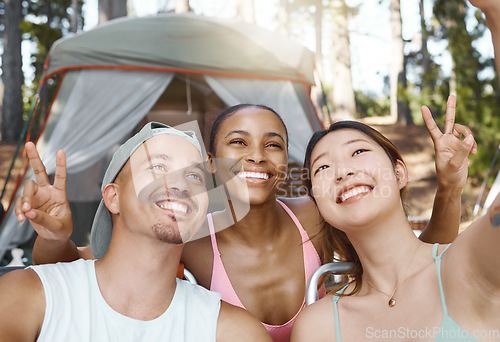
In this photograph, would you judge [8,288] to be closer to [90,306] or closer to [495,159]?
[90,306]

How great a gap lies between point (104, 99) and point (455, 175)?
153 inches

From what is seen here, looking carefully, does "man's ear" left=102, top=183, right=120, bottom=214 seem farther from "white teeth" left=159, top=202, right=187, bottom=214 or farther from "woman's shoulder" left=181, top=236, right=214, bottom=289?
"woman's shoulder" left=181, top=236, right=214, bottom=289

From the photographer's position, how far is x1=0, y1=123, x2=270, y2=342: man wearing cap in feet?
4.24

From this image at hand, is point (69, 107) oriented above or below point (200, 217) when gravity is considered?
below

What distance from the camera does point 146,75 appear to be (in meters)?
4.80

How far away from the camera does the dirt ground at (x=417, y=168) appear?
7.93 metres

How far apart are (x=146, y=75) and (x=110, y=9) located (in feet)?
9.84

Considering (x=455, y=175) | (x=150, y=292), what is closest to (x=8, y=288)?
(x=150, y=292)

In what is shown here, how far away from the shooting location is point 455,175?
155cm

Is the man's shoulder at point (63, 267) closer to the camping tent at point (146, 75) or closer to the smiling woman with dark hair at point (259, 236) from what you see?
the smiling woman with dark hair at point (259, 236)

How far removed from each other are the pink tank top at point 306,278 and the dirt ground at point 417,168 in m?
5.50

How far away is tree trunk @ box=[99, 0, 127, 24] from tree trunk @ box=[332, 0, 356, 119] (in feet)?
23.1

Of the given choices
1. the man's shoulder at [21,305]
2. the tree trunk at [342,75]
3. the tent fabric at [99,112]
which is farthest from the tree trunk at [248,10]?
the man's shoulder at [21,305]

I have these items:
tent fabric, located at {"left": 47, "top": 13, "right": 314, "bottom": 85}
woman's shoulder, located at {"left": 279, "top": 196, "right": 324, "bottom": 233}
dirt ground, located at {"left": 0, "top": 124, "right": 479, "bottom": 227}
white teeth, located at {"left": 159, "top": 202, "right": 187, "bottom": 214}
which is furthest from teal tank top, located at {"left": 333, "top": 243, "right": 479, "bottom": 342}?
dirt ground, located at {"left": 0, "top": 124, "right": 479, "bottom": 227}
